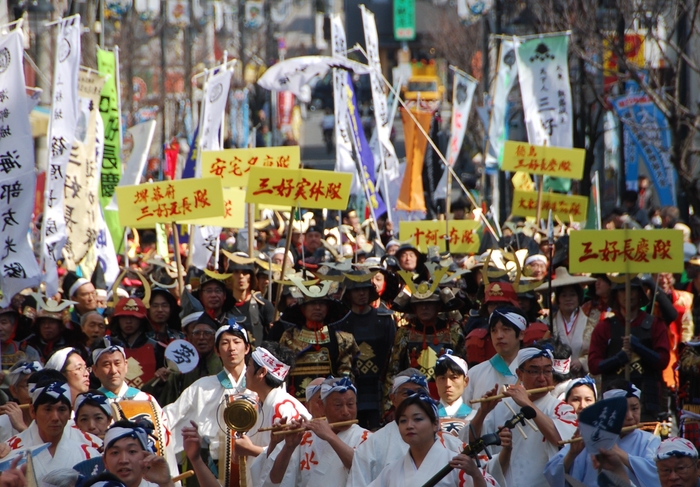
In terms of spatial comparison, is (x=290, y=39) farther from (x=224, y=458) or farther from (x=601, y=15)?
(x=224, y=458)

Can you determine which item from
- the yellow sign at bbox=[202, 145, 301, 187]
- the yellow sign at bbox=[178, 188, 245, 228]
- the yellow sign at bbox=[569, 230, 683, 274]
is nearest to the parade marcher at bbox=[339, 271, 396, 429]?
the yellow sign at bbox=[569, 230, 683, 274]

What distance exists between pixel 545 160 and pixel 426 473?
31.4ft

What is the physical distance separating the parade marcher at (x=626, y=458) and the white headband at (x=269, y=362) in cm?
192

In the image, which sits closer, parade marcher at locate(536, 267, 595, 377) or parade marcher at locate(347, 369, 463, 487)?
parade marcher at locate(347, 369, 463, 487)

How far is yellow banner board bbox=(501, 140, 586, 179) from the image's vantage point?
1531 centimetres

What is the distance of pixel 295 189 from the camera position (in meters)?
11.9

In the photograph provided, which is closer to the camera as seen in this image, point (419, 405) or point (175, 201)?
point (419, 405)

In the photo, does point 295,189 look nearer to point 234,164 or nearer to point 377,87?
point 234,164

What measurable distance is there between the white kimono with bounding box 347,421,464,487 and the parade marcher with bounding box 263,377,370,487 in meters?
0.15

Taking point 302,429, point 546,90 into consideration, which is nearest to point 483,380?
point 302,429

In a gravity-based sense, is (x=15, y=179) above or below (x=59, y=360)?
above

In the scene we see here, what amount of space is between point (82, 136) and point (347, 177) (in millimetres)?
3665

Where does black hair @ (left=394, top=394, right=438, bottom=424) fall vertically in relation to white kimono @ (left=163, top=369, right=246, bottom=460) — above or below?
above

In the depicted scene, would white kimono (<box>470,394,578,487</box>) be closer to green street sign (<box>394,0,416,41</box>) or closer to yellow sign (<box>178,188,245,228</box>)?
yellow sign (<box>178,188,245,228</box>)
